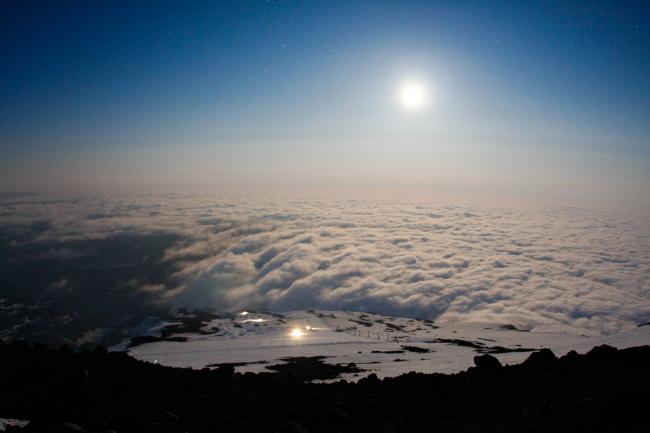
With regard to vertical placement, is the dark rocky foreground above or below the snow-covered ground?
above

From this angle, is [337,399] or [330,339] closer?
[337,399]

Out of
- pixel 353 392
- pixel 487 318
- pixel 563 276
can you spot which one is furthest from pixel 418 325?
pixel 353 392

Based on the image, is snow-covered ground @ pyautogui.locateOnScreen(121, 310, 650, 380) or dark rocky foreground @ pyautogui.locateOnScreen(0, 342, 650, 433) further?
snow-covered ground @ pyautogui.locateOnScreen(121, 310, 650, 380)

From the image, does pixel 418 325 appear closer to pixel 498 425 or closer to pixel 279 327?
pixel 279 327

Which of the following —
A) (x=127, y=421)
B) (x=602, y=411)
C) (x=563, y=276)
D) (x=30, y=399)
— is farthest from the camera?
(x=563, y=276)
